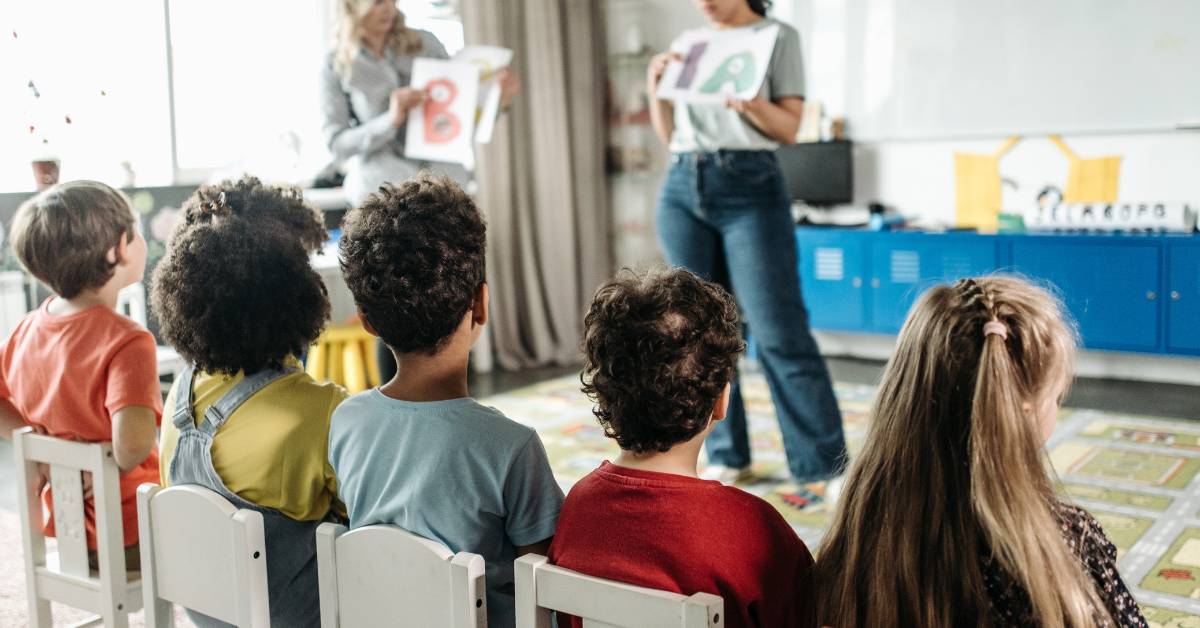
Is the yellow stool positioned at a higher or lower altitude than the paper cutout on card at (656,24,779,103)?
lower

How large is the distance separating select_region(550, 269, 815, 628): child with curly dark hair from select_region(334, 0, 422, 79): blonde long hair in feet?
6.44

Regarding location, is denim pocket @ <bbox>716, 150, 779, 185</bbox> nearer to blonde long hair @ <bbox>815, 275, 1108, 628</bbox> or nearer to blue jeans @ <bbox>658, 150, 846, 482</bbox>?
blue jeans @ <bbox>658, 150, 846, 482</bbox>

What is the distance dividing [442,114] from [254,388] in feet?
5.32

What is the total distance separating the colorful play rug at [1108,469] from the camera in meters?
2.35

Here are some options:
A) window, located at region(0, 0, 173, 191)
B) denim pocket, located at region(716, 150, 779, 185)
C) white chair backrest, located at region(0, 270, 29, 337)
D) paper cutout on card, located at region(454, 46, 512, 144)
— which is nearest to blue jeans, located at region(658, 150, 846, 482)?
denim pocket, located at region(716, 150, 779, 185)

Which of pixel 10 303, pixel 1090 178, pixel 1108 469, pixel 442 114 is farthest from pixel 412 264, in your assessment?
pixel 1090 178

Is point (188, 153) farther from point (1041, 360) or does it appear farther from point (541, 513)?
point (1041, 360)

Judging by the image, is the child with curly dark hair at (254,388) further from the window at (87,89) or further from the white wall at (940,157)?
the white wall at (940,157)

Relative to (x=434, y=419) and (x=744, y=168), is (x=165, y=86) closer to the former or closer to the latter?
(x=744, y=168)

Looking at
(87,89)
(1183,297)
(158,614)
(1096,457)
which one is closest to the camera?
(158,614)

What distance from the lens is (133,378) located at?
5.38ft

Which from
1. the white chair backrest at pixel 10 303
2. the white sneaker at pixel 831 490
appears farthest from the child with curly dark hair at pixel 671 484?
the white chair backrest at pixel 10 303

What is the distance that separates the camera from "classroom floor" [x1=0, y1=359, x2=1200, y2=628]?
2.37 meters

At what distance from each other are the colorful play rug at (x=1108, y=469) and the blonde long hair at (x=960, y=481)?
4.18ft
